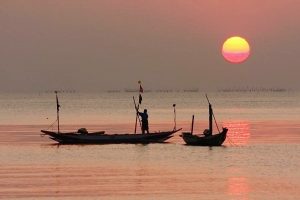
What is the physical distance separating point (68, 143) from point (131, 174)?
18722 millimetres

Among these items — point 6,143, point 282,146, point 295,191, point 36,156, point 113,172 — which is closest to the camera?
point 295,191

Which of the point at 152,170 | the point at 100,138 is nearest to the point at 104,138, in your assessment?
the point at 100,138

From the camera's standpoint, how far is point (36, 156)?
47562 mm

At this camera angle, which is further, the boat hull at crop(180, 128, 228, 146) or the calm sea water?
the boat hull at crop(180, 128, 228, 146)

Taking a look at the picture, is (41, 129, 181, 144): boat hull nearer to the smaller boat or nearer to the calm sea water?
the calm sea water

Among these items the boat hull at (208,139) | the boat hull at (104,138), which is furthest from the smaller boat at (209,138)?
the boat hull at (104,138)

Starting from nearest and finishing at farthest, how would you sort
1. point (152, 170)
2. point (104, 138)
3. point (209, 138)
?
point (152, 170) < point (209, 138) < point (104, 138)

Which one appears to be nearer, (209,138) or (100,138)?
(209,138)

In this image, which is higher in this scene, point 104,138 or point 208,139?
point 104,138

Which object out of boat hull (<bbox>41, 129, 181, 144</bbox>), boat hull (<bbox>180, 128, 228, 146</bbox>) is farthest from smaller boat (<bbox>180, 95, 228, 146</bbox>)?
boat hull (<bbox>41, 129, 181, 144</bbox>)

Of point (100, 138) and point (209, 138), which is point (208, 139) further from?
point (100, 138)

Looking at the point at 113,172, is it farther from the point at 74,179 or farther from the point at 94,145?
the point at 94,145

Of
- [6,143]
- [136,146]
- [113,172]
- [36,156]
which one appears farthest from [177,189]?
[6,143]

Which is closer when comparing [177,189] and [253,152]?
[177,189]
